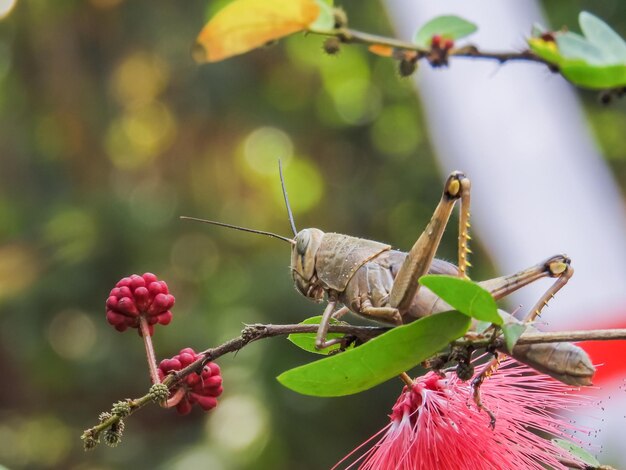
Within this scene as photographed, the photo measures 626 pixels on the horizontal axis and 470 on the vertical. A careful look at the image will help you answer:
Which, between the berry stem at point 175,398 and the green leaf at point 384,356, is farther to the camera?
the berry stem at point 175,398

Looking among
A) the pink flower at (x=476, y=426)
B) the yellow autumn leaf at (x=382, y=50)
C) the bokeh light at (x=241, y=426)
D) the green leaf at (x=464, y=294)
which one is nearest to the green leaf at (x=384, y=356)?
the green leaf at (x=464, y=294)

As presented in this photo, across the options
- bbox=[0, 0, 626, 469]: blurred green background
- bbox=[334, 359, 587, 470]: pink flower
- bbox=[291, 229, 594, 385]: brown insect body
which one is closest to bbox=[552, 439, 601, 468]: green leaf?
bbox=[334, 359, 587, 470]: pink flower

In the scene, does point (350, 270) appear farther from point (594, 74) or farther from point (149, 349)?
point (594, 74)

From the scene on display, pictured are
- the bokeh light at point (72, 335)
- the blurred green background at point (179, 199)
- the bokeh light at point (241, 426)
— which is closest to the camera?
the bokeh light at point (241, 426)

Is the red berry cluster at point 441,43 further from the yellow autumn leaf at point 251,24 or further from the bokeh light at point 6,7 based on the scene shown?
the bokeh light at point 6,7

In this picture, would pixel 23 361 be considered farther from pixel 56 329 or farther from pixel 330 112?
pixel 330 112

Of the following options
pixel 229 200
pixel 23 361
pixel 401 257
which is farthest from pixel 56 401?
pixel 401 257

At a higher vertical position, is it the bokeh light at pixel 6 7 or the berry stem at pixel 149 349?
the bokeh light at pixel 6 7
